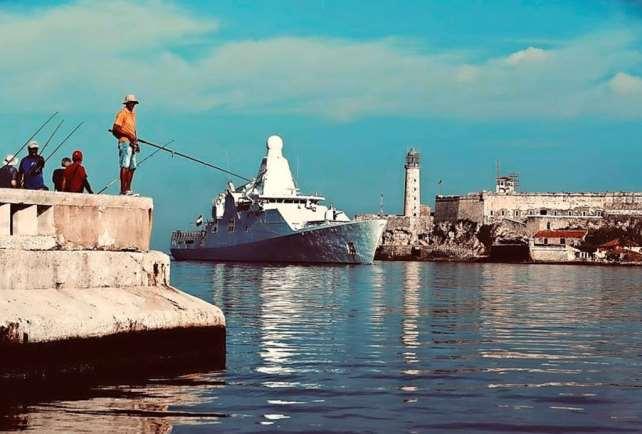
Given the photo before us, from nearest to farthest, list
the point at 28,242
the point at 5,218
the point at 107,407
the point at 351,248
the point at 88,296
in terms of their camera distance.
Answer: the point at 107,407, the point at 5,218, the point at 28,242, the point at 88,296, the point at 351,248

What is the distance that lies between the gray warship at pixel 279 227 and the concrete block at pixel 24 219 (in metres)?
59.9

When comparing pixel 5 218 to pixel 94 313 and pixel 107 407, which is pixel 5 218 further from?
pixel 107 407

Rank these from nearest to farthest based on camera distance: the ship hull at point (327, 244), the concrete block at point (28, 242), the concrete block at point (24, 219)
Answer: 1. the concrete block at point (28, 242)
2. the concrete block at point (24, 219)
3. the ship hull at point (327, 244)

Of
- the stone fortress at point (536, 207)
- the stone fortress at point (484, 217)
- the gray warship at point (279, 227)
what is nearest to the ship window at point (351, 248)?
the gray warship at point (279, 227)

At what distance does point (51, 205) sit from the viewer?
1027 cm

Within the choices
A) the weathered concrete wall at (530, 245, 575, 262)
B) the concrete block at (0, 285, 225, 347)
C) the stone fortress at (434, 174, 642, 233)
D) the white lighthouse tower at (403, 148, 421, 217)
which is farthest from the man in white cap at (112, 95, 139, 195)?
the white lighthouse tower at (403, 148, 421, 217)

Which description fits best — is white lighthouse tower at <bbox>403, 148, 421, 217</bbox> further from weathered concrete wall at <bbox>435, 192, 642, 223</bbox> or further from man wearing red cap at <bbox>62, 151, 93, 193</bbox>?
man wearing red cap at <bbox>62, 151, 93, 193</bbox>

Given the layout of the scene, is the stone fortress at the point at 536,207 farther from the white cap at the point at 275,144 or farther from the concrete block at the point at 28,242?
the concrete block at the point at 28,242

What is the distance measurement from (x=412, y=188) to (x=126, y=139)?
120 m

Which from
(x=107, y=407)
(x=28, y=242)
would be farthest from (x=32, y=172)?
(x=107, y=407)

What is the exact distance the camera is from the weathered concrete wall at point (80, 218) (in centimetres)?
992

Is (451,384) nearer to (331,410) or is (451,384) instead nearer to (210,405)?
(331,410)

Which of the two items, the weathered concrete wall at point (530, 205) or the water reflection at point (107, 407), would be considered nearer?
the water reflection at point (107, 407)

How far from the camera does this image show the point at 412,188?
131000 millimetres
